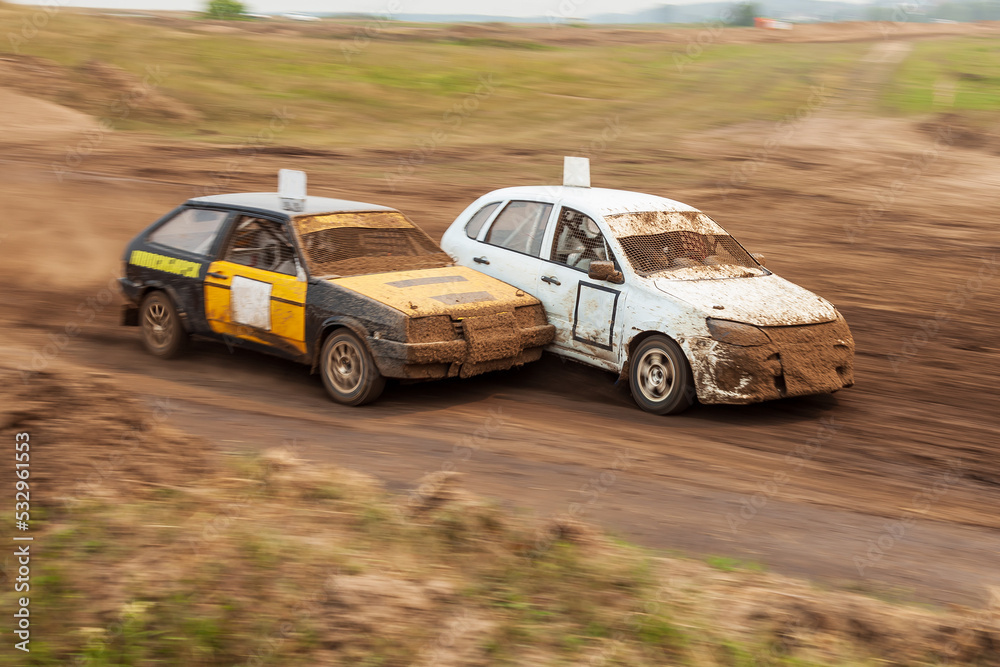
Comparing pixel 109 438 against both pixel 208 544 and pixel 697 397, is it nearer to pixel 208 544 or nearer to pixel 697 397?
pixel 208 544

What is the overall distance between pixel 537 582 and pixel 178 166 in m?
17.4

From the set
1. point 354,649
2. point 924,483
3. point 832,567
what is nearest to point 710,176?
point 924,483

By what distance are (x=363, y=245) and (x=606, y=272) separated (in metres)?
2.17

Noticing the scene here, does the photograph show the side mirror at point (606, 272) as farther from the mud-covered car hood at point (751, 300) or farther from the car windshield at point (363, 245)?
the car windshield at point (363, 245)

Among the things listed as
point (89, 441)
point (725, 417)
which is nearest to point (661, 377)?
point (725, 417)

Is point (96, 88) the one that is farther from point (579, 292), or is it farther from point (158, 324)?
point (579, 292)

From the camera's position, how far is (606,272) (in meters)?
7.89

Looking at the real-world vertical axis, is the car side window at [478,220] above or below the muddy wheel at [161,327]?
above

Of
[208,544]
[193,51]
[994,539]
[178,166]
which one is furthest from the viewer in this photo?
[193,51]

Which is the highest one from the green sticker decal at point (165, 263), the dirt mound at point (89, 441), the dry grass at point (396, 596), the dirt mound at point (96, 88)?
the dirt mound at point (96, 88)

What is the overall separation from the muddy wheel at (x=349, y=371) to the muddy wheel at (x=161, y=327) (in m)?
1.83

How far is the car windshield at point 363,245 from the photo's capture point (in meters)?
8.07

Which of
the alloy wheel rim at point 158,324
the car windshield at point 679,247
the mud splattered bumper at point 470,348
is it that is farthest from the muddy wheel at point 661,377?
the alloy wheel rim at point 158,324

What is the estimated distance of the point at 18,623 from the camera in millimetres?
4082
